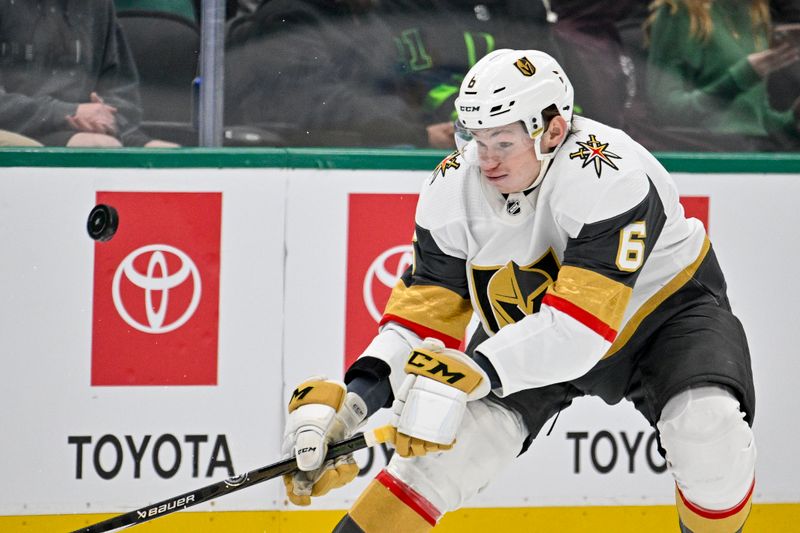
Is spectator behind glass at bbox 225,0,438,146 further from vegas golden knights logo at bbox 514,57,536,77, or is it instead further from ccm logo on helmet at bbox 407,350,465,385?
ccm logo on helmet at bbox 407,350,465,385

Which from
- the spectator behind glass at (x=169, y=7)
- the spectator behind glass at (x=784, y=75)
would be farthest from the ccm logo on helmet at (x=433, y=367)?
the spectator behind glass at (x=784, y=75)

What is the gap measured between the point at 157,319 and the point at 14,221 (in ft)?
1.41

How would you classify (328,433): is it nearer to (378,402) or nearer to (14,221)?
(378,402)

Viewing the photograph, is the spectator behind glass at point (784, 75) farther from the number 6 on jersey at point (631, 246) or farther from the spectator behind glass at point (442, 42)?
the number 6 on jersey at point (631, 246)

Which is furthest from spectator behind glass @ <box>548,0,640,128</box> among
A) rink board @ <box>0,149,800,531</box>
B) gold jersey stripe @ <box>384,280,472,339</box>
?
gold jersey stripe @ <box>384,280,472,339</box>

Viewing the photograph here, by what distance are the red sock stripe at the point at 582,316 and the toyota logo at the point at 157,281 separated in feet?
3.82

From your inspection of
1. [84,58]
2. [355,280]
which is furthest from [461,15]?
[84,58]

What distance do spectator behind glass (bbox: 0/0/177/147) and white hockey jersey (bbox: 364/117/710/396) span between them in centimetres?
98

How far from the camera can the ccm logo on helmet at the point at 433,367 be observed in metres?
2.38

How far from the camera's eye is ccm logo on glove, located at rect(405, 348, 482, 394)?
2.37 m

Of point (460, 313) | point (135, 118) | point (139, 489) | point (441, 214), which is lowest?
point (139, 489)

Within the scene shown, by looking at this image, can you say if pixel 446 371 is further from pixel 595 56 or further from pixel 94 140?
pixel 595 56

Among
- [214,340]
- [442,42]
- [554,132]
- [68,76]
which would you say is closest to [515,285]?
[554,132]

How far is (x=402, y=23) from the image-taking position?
3453 millimetres
